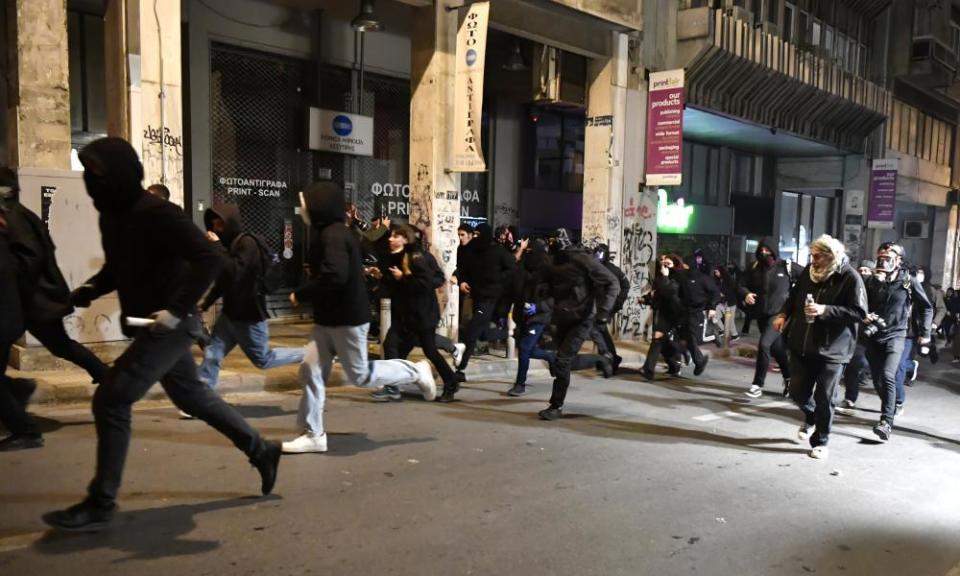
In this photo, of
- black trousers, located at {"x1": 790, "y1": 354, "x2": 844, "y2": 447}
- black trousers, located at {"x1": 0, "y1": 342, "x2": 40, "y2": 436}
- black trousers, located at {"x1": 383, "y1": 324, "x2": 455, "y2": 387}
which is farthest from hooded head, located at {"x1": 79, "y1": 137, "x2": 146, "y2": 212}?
black trousers, located at {"x1": 790, "y1": 354, "x2": 844, "y2": 447}

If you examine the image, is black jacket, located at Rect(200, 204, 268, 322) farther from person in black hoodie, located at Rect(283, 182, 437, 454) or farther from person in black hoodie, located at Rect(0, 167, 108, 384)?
person in black hoodie, located at Rect(0, 167, 108, 384)

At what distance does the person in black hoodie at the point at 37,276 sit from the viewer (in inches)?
215

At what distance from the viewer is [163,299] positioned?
12.9 ft

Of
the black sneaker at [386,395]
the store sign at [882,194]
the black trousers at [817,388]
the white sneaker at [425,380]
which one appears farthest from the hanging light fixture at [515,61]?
the store sign at [882,194]

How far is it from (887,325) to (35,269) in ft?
24.9

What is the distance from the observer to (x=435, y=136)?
1154 centimetres

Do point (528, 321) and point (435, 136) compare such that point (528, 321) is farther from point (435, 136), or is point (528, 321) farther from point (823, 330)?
point (435, 136)

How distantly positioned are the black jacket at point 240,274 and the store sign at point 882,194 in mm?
21491

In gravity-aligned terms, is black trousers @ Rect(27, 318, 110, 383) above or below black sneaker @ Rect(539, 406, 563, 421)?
above

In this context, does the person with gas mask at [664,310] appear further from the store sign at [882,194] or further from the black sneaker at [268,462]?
the store sign at [882,194]

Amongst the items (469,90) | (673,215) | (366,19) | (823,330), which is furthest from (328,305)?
(673,215)

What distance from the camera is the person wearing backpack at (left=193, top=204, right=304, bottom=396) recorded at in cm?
611

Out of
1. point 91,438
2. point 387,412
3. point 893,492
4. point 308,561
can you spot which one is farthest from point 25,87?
point 893,492

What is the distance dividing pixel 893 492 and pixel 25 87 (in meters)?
8.89
